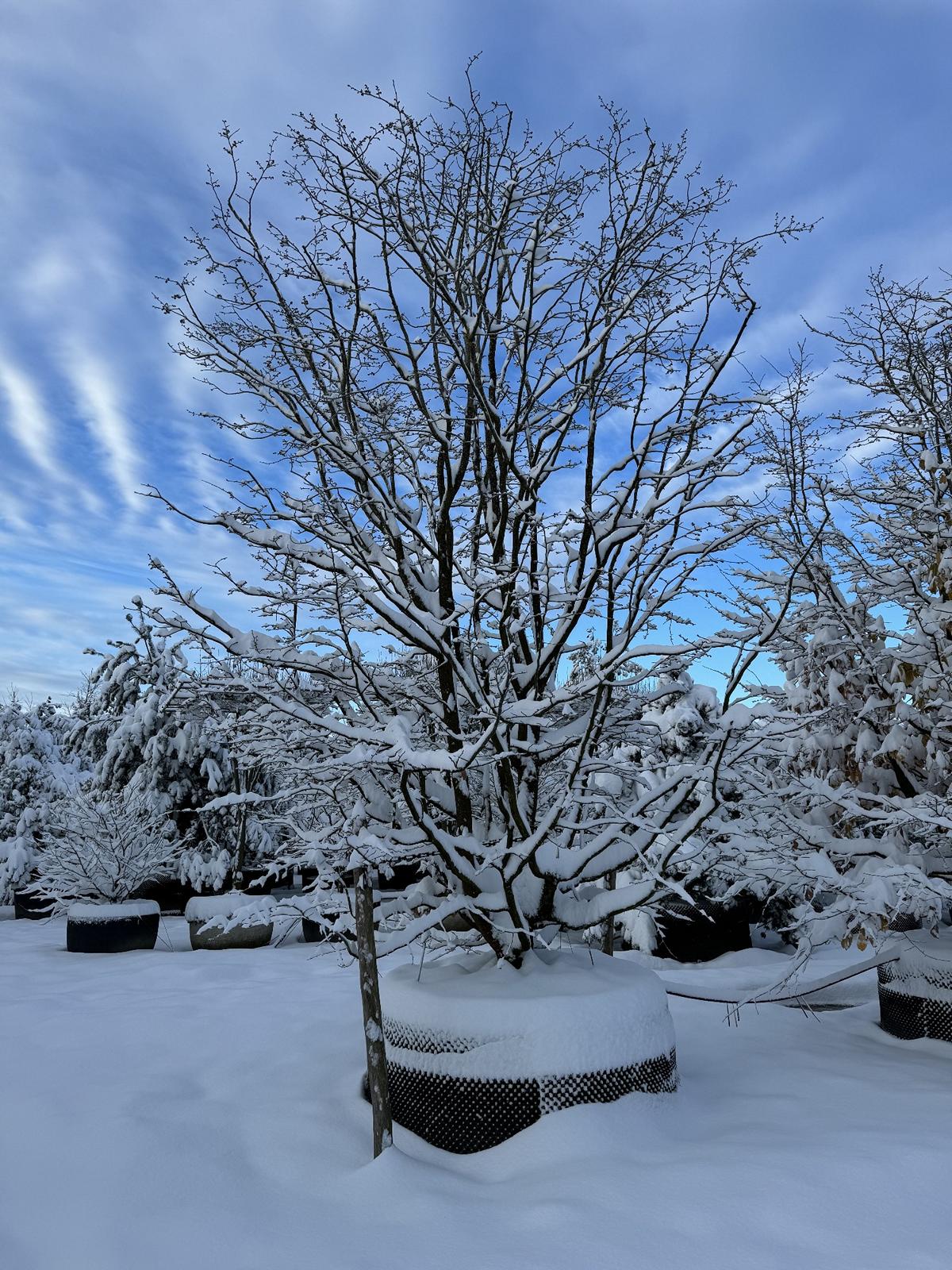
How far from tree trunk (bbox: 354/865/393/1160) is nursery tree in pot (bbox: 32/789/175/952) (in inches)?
Answer: 333

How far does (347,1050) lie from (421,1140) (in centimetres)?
167

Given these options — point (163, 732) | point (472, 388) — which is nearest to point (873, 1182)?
point (472, 388)

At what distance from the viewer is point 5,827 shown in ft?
Answer: 59.1

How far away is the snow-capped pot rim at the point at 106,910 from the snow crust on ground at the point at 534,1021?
7873 millimetres

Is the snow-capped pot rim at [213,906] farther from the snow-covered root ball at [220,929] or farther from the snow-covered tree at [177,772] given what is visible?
the snow-covered tree at [177,772]

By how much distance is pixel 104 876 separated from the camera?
11625mm

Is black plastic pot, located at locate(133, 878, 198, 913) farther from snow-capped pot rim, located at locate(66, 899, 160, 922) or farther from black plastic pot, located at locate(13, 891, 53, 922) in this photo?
snow-capped pot rim, located at locate(66, 899, 160, 922)

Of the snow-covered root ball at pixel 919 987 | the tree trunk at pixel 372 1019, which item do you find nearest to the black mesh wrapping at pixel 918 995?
the snow-covered root ball at pixel 919 987

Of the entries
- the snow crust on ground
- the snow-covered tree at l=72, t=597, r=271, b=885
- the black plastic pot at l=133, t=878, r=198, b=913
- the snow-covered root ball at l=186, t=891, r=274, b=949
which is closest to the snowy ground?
the snow crust on ground

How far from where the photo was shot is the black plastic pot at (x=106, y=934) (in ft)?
36.0

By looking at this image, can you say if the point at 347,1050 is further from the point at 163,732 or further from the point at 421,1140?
the point at 163,732

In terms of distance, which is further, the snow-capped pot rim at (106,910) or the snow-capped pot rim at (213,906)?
the snow-capped pot rim at (106,910)

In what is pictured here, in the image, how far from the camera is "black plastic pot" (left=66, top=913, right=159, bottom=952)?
1097 centimetres

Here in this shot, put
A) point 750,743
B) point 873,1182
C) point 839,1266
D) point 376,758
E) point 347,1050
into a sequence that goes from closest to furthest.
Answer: point 839,1266 → point 873,1182 → point 376,758 → point 750,743 → point 347,1050
